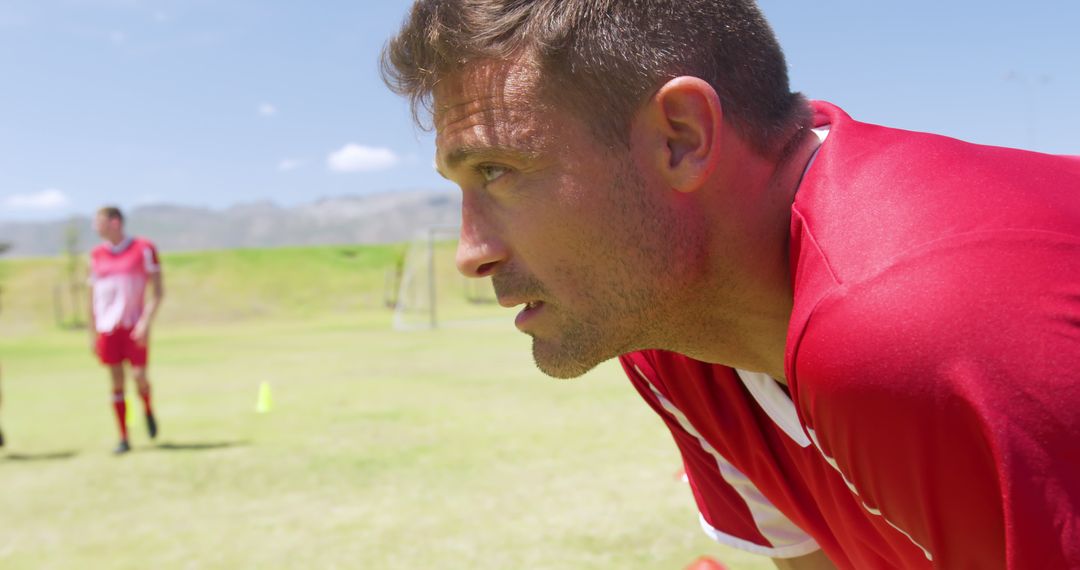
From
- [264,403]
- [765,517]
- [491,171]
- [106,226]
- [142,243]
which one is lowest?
[264,403]

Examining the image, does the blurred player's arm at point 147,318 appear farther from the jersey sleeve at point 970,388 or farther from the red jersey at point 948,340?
the jersey sleeve at point 970,388

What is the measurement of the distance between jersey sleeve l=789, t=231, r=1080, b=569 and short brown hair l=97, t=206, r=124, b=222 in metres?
7.97

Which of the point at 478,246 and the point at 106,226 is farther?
the point at 106,226

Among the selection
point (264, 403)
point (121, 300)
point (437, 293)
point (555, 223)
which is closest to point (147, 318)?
point (121, 300)

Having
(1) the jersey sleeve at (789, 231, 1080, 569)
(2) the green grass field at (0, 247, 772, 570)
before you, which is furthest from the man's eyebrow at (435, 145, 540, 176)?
(2) the green grass field at (0, 247, 772, 570)

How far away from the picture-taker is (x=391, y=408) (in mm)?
9414

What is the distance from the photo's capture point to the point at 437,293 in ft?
114

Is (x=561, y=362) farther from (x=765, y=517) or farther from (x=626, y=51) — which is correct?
(x=765, y=517)

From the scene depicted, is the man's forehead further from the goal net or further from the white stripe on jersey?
the goal net

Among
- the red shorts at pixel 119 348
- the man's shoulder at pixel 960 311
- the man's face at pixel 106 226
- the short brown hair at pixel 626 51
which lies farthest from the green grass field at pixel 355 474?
the man's shoulder at pixel 960 311

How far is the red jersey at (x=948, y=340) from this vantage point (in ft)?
2.99

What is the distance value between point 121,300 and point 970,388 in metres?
8.26

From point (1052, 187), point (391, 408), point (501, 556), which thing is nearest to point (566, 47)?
point (1052, 187)

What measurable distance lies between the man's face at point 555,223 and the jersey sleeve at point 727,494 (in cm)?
63
